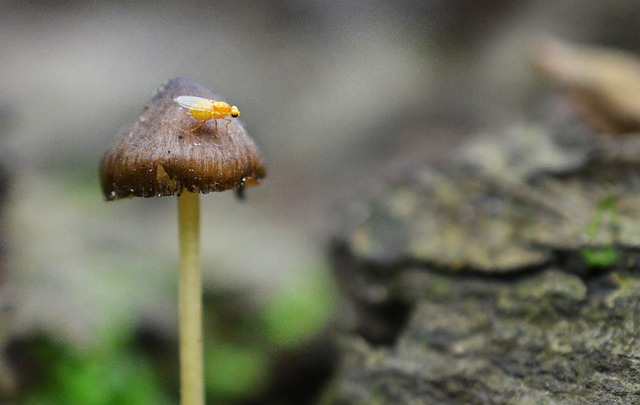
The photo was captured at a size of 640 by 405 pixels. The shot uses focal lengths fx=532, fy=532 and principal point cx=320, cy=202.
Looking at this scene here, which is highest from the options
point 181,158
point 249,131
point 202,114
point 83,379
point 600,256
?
point 202,114

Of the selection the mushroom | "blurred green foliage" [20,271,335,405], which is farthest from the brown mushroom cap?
"blurred green foliage" [20,271,335,405]

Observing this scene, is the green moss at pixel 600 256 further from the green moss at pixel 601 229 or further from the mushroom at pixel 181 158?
the mushroom at pixel 181 158

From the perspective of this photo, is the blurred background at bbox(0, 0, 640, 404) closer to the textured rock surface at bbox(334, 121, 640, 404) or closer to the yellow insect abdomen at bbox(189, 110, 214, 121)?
the textured rock surface at bbox(334, 121, 640, 404)

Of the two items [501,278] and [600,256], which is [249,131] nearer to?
[501,278]

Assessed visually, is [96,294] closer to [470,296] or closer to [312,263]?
[312,263]

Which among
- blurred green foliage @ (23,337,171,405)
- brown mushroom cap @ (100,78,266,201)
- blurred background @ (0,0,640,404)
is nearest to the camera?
brown mushroom cap @ (100,78,266,201)

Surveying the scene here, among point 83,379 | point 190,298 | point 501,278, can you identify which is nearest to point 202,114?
point 190,298

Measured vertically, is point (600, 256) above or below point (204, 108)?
below
